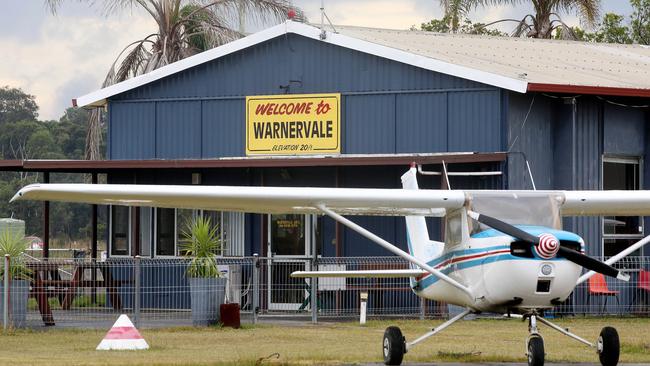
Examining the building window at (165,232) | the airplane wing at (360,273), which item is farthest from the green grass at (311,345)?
the building window at (165,232)

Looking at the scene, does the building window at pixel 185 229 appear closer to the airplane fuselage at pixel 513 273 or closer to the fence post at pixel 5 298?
the fence post at pixel 5 298

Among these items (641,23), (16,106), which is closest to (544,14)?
(641,23)

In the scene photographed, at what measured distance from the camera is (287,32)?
24656mm

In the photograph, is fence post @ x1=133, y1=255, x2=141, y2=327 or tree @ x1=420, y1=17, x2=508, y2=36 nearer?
fence post @ x1=133, y1=255, x2=141, y2=327

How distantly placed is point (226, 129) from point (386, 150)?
10.5 feet

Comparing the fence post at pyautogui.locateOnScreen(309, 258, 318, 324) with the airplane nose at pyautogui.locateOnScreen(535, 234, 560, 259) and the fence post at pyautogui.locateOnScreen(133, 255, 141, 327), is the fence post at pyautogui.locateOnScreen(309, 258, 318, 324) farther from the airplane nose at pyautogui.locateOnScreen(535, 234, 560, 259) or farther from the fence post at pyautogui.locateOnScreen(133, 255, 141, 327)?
the airplane nose at pyautogui.locateOnScreen(535, 234, 560, 259)

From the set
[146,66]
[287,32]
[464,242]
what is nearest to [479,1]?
[146,66]

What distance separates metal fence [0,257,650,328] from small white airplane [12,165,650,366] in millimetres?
6107

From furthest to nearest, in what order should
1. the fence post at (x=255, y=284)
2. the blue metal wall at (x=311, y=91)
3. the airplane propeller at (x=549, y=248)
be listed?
the blue metal wall at (x=311, y=91) → the fence post at (x=255, y=284) → the airplane propeller at (x=549, y=248)

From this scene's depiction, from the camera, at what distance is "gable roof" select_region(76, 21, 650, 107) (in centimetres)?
2258

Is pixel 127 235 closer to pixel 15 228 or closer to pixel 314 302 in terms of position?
pixel 15 228

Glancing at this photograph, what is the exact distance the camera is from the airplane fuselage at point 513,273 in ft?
43.4

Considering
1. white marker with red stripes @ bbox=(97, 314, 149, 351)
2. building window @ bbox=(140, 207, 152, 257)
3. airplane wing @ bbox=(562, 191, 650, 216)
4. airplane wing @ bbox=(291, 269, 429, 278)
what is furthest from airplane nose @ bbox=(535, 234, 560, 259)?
building window @ bbox=(140, 207, 152, 257)

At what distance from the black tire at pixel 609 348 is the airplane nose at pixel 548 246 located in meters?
1.34
